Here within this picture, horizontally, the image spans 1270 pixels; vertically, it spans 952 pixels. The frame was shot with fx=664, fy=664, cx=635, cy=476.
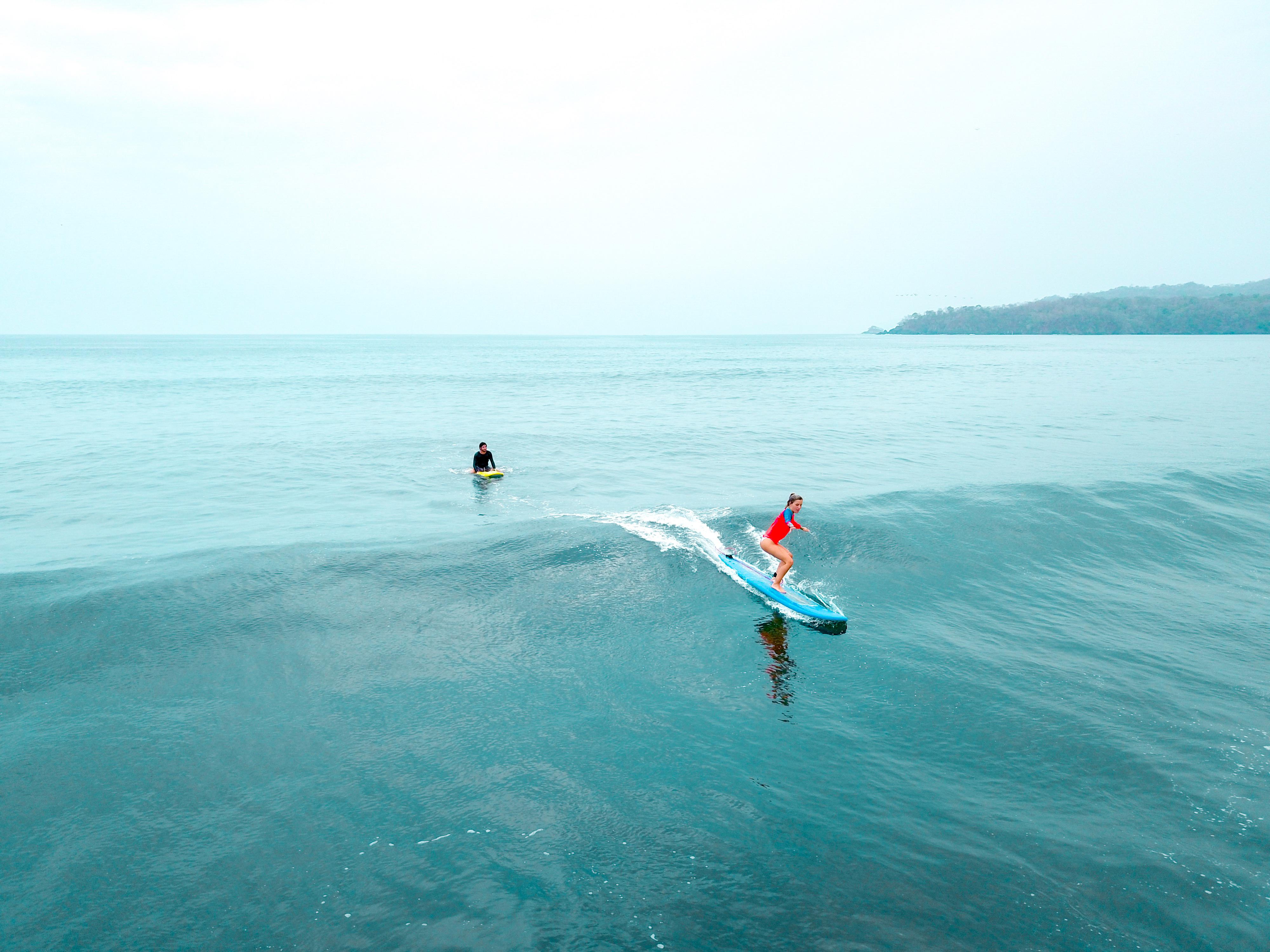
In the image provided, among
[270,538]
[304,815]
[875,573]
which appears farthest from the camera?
[270,538]

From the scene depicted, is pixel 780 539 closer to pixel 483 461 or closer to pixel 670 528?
pixel 670 528

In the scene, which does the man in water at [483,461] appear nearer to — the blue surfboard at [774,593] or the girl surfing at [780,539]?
the blue surfboard at [774,593]

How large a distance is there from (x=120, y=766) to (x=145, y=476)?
2905 centimetres

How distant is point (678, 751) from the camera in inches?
491

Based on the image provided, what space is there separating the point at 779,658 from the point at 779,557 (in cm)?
359

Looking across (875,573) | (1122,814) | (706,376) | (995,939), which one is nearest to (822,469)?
(875,573)

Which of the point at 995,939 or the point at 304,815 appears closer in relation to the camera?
the point at 995,939

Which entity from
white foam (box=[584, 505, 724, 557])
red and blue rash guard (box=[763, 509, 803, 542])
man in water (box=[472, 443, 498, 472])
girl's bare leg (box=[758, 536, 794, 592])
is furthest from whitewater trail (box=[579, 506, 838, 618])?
man in water (box=[472, 443, 498, 472])

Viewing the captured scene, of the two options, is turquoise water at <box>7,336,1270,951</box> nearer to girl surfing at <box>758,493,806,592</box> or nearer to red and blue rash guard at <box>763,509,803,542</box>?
girl surfing at <box>758,493,806,592</box>

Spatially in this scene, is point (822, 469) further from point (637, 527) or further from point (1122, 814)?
point (1122, 814)

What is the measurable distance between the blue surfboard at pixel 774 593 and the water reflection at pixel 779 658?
0.51 m

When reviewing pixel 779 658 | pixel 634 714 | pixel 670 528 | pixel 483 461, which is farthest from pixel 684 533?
pixel 483 461

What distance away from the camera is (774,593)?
1889 cm

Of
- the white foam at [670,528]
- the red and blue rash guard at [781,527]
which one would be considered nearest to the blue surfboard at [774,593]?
the white foam at [670,528]
